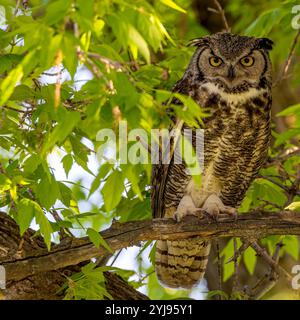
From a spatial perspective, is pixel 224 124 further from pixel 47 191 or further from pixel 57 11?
pixel 57 11

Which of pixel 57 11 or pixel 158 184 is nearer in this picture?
pixel 57 11

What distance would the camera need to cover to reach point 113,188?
2543 mm

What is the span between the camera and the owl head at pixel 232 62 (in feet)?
12.4

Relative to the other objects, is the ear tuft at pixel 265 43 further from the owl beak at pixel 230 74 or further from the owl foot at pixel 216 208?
the owl foot at pixel 216 208

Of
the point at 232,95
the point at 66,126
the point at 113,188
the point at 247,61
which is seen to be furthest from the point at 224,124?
the point at 66,126

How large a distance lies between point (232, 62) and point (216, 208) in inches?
31.6

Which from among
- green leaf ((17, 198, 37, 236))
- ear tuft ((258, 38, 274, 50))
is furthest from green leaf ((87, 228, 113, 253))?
ear tuft ((258, 38, 274, 50))

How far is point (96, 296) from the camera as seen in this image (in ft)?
9.73

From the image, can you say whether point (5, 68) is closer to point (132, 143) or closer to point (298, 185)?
point (132, 143)

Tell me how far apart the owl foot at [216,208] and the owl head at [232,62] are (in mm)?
646

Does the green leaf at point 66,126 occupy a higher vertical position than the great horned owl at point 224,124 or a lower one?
lower

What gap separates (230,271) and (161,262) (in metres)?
0.48

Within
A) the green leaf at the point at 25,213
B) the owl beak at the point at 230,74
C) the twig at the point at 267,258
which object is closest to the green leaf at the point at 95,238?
the green leaf at the point at 25,213
